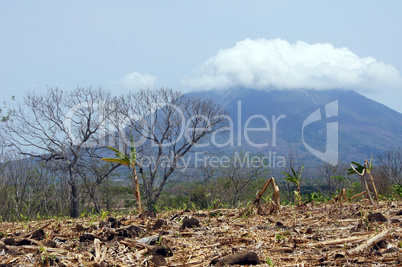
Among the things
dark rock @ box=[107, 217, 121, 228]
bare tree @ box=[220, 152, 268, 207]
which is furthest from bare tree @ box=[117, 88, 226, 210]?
dark rock @ box=[107, 217, 121, 228]

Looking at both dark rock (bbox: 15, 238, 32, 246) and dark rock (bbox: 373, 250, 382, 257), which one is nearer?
dark rock (bbox: 373, 250, 382, 257)

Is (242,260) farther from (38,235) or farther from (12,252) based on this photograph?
(38,235)

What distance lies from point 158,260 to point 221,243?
775 millimetres

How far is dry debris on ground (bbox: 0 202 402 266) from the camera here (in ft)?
10.1

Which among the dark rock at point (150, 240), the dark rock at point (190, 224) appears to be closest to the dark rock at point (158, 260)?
the dark rock at point (150, 240)

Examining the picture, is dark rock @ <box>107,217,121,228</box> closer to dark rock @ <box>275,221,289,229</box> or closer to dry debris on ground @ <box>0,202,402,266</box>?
dry debris on ground @ <box>0,202,402,266</box>

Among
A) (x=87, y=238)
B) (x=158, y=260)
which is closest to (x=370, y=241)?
(x=158, y=260)

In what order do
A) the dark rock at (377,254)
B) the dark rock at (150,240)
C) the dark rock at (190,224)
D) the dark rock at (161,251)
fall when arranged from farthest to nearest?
the dark rock at (190,224)
the dark rock at (150,240)
the dark rock at (161,251)
the dark rock at (377,254)

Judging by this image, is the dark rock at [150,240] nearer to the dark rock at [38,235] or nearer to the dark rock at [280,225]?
the dark rock at [38,235]

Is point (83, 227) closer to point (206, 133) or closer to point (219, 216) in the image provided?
point (219, 216)

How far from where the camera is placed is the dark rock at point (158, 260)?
3143 mm

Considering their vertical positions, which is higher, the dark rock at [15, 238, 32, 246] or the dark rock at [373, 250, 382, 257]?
the dark rock at [373, 250, 382, 257]

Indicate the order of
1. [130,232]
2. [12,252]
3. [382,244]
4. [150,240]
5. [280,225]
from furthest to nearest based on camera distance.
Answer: [280,225]
[130,232]
[150,240]
[12,252]
[382,244]

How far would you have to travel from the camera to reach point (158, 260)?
317cm
